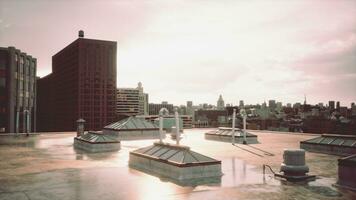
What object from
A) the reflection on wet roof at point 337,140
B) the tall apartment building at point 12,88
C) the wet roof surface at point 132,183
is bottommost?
the wet roof surface at point 132,183

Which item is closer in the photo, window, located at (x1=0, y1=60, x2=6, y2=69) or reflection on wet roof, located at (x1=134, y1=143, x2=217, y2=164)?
reflection on wet roof, located at (x1=134, y1=143, x2=217, y2=164)

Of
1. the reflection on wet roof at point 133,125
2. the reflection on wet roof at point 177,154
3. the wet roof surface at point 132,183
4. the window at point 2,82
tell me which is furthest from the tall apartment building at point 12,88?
the reflection on wet roof at point 177,154

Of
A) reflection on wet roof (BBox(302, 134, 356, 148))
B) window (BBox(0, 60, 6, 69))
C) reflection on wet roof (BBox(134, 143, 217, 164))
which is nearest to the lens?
reflection on wet roof (BBox(134, 143, 217, 164))

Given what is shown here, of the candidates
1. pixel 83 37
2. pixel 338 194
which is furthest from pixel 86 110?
pixel 338 194

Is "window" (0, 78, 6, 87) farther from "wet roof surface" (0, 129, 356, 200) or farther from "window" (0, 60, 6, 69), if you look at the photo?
"wet roof surface" (0, 129, 356, 200)

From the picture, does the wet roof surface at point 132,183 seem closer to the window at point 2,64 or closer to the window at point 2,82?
the window at point 2,82

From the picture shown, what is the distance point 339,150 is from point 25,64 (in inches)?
3993

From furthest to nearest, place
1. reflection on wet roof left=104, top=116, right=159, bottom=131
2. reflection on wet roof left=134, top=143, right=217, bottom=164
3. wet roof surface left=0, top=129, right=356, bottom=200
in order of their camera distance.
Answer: reflection on wet roof left=104, top=116, right=159, bottom=131
reflection on wet roof left=134, top=143, right=217, bottom=164
wet roof surface left=0, top=129, right=356, bottom=200

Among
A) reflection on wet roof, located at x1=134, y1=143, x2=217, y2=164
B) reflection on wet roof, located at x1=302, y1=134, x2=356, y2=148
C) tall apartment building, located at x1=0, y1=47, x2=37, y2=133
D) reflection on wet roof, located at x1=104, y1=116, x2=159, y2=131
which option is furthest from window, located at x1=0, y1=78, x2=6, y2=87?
reflection on wet roof, located at x1=302, y1=134, x2=356, y2=148

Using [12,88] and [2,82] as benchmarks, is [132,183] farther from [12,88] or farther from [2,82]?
[2,82]

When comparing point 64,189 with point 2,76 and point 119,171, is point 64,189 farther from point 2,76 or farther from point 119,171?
point 2,76

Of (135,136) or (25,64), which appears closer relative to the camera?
(135,136)


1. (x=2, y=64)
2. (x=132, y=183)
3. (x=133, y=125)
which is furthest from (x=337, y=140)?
(x=2, y=64)

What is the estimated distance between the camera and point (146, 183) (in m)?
17.8
